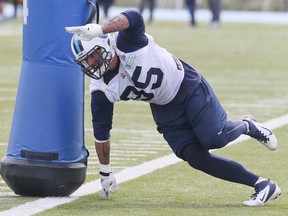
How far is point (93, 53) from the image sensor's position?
748 centimetres

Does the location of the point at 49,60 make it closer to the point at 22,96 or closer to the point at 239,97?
the point at 22,96

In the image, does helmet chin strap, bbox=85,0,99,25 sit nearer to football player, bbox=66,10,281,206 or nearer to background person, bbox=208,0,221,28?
football player, bbox=66,10,281,206

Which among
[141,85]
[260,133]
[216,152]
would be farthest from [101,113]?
[216,152]

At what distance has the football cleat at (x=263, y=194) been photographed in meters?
7.81

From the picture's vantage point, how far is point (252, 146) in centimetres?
1123

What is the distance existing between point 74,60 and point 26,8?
52cm

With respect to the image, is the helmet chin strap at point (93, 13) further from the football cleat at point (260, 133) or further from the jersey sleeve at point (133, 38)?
the football cleat at point (260, 133)

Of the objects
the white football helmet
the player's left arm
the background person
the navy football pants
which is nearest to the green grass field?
the navy football pants

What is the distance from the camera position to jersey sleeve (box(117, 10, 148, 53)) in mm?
7516

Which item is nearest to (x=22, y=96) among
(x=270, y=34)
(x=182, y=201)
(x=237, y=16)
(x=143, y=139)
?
(x=182, y=201)

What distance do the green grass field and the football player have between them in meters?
0.31

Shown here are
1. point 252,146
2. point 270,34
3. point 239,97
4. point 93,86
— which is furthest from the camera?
point 270,34

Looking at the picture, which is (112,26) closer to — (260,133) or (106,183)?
(106,183)

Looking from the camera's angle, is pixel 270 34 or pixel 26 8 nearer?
pixel 26 8
